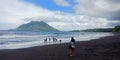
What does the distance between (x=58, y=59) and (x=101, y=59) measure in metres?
4.21

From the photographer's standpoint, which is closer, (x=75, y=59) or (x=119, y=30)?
(x=75, y=59)

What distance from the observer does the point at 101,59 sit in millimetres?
20531

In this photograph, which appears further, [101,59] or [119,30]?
[119,30]

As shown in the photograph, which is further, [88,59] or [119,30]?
[119,30]

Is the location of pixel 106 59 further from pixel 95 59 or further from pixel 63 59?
pixel 63 59

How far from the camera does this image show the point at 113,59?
2041 cm

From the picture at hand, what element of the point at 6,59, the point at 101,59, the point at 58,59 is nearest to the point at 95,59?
the point at 101,59

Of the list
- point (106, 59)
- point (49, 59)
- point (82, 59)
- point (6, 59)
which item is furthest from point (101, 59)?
→ point (6, 59)

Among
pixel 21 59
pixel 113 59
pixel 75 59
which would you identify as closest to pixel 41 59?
pixel 21 59

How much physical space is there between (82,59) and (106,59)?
2314 mm

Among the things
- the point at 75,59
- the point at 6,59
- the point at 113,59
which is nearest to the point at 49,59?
the point at 75,59

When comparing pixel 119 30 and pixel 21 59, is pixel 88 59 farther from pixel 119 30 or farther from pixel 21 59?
pixel 119 30

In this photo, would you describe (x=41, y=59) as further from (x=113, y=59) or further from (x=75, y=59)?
(x=113, y=59)

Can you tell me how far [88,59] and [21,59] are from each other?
665 cm
